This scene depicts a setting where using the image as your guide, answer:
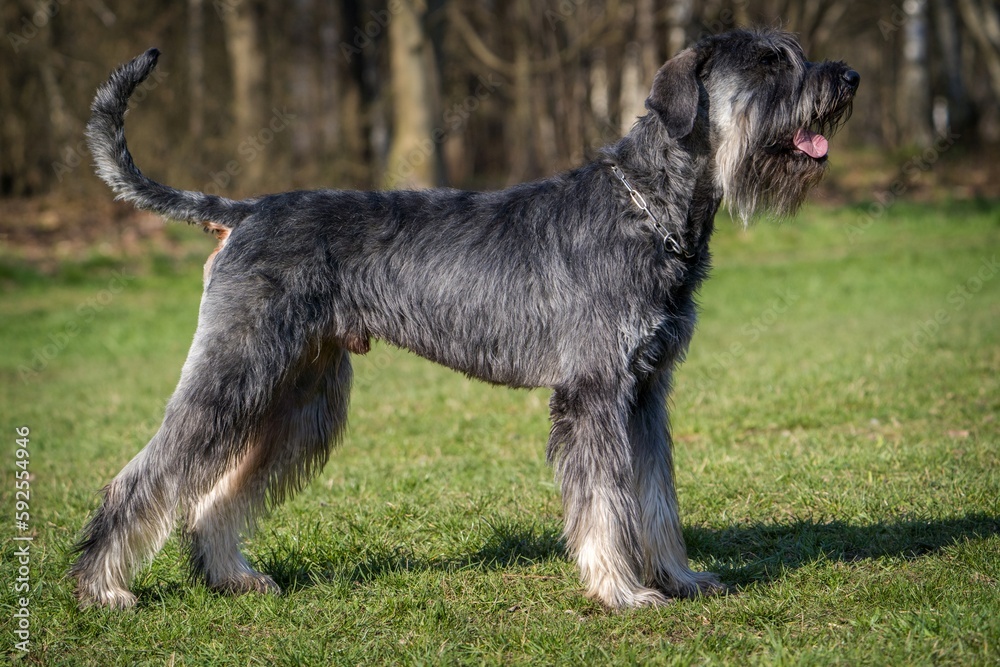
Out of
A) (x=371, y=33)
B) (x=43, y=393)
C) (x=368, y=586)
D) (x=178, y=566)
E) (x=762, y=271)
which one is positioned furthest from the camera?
(x=371, y=33)

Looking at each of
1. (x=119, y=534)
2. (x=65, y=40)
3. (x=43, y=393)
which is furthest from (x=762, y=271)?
(x=65, y=40)

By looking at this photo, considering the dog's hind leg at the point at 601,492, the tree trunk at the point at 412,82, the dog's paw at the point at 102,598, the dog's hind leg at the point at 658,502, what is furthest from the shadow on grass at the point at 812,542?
the tree trunk at the point at 412,82

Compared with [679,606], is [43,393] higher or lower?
lower

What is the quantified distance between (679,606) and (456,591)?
1.03 metres

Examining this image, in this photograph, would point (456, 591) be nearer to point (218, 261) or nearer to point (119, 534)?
point (119, 534)

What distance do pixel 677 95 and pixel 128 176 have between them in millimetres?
2562

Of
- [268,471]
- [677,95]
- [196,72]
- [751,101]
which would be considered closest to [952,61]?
[196,72]

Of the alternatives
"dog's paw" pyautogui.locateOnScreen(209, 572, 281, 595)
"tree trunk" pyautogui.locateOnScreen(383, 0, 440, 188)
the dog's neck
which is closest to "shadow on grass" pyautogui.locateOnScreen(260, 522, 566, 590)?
"dog's paw" pyautogui.locateOnScreen(209, 572, 281, 595)

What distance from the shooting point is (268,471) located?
4.91m

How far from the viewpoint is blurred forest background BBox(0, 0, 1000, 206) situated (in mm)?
20672

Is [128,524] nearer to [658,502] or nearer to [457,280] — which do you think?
[457,280]

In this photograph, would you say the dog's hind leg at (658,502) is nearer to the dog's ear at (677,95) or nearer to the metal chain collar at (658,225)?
the metal chain collar at (658,225)

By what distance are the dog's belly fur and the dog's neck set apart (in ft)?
0.59

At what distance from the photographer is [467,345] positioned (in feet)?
15.1
